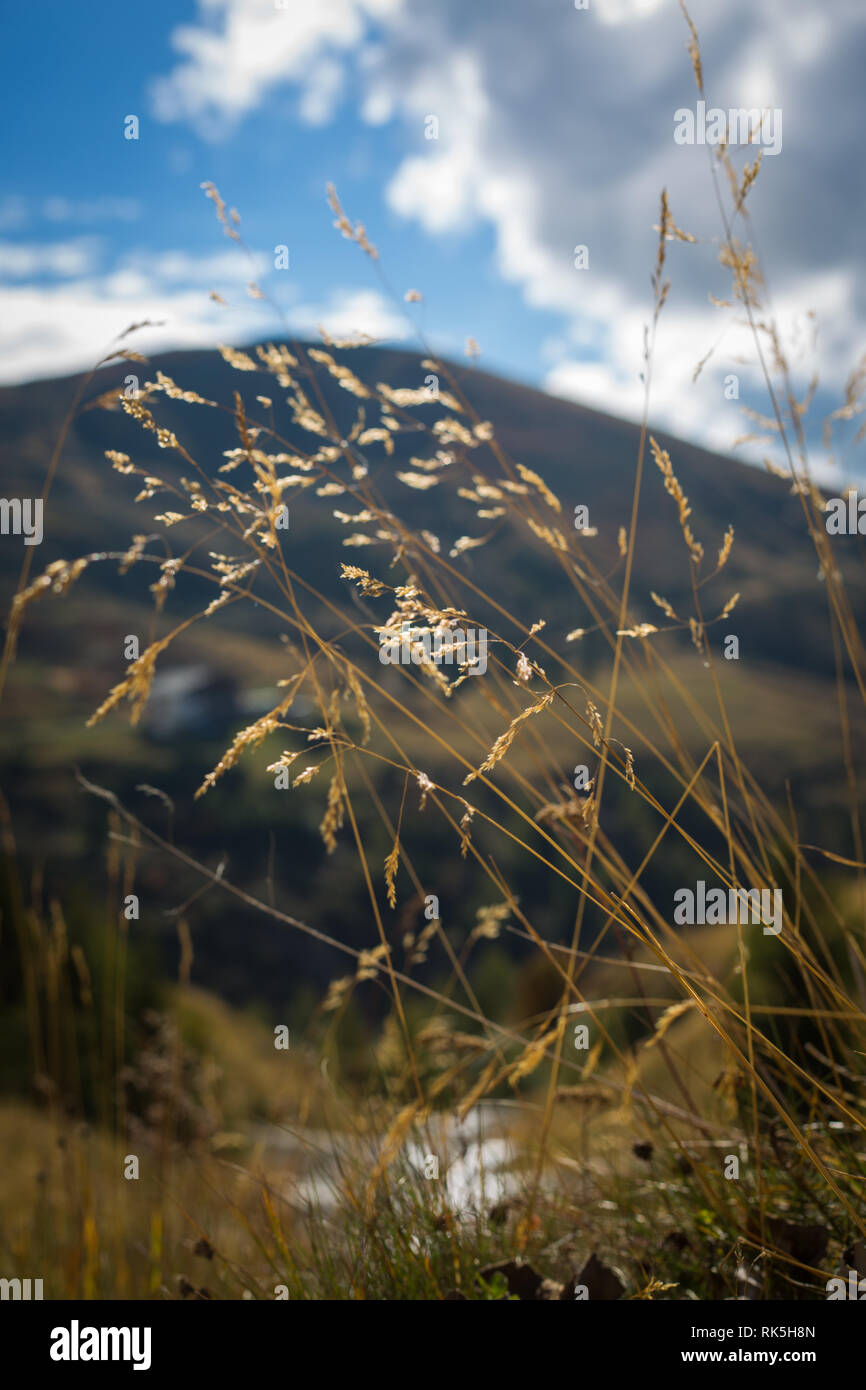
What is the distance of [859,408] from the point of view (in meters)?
1.48

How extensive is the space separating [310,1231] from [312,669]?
1051 mm

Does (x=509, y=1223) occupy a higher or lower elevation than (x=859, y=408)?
lower

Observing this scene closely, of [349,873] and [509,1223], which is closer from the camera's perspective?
[509,1223]

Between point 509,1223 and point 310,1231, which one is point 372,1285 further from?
point 509,1223

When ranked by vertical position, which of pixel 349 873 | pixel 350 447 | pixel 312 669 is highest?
pixel 349 873

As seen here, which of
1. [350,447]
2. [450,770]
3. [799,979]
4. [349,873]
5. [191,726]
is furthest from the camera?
[191,726]
